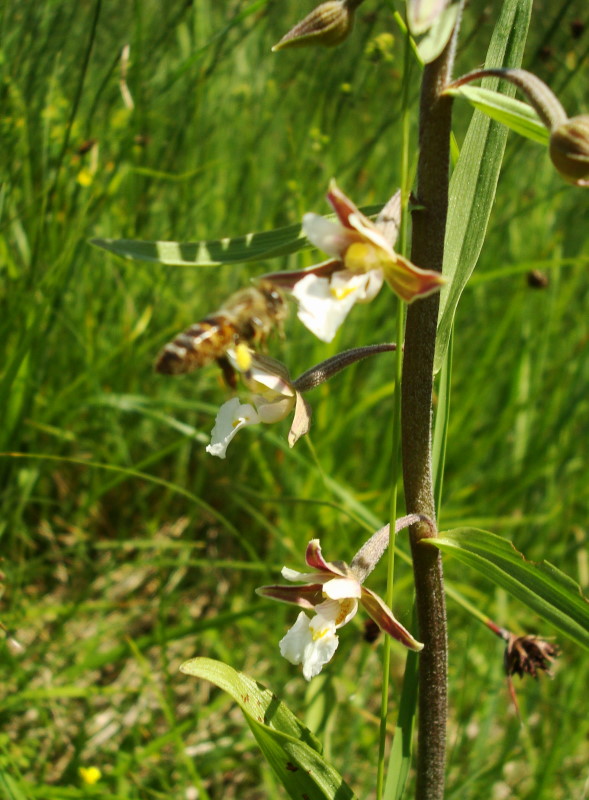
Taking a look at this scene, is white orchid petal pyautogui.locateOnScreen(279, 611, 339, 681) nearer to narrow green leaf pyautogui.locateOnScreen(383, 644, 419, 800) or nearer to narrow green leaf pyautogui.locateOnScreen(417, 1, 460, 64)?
narrow green leaf pyautogui.locateOnScreen(383, 644, 419, 800)

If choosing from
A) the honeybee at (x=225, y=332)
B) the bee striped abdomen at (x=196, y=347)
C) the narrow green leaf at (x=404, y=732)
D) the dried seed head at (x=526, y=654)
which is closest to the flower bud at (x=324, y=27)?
the honeybee at (x=225, y=332)

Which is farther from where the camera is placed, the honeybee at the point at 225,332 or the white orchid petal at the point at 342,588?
the honeybee at the point at 225,332

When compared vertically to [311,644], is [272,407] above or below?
above

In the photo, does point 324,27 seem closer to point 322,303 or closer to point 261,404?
point 322,303

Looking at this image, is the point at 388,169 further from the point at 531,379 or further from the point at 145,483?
the point at 145,483

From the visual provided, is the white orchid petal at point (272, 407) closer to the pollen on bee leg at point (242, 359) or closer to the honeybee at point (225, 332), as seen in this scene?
the pollen on bee leg at point (242, 359)

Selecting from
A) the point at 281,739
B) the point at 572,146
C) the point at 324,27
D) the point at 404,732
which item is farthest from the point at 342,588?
the point at 324,27

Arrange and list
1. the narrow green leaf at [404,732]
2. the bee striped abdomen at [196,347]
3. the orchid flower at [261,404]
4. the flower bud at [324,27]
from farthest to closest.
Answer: the bee striped abdomen at [196,347]
the narrow green leaf at [404,732]
the orchid flower at [261,404]
the flower bud at [324,27]
